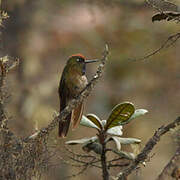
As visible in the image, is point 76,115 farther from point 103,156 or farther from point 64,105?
point 103,156

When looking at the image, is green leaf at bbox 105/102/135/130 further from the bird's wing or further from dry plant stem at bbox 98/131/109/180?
the bird's wing

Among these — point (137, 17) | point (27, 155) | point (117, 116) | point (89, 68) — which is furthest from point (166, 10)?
point (89, 68)

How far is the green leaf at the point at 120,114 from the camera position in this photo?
179cm

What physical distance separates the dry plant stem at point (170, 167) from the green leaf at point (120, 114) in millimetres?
334

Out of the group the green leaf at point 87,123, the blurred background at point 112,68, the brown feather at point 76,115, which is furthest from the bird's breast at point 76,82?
the blurred background at point 112,68

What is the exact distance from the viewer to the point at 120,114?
180cm

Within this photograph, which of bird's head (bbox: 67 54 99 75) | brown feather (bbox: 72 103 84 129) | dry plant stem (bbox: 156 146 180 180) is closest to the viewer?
dry plant stem (bbox: 156 146 180 180)

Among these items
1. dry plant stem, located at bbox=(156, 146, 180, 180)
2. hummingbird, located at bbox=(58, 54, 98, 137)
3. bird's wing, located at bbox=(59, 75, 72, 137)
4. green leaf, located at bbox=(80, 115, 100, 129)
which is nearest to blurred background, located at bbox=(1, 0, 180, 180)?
hummingbird, located at bbox=(58, 54, 98, 137)

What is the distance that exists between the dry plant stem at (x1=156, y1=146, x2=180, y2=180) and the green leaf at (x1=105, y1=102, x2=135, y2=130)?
33 cm

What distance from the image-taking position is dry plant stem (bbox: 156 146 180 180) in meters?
1.43

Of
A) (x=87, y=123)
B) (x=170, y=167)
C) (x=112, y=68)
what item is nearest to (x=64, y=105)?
(x=87, y=123)

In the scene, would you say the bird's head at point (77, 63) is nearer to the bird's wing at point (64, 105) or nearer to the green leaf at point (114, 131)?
the bird's wing at point (64, 105)

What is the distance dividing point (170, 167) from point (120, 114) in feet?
1.29

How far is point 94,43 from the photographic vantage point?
24.4 ft
